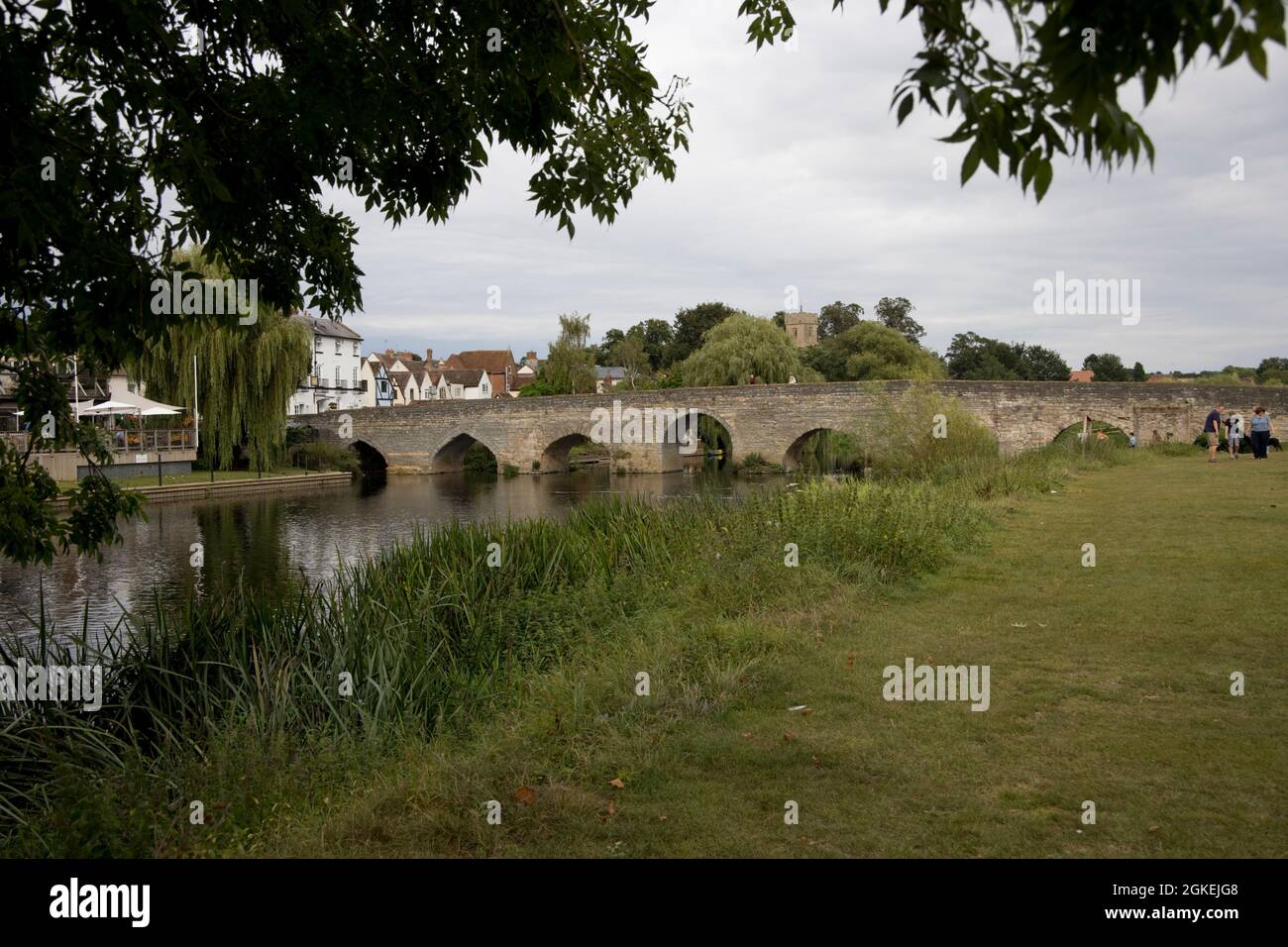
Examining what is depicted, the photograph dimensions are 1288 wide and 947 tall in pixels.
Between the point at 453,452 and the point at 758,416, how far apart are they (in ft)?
53.0

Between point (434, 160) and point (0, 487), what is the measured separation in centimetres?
260

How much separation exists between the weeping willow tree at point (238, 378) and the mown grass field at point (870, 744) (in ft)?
85.4

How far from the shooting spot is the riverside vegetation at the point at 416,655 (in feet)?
13.8

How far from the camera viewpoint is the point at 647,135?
558 centimetres

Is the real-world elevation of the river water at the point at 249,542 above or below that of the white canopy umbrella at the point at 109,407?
below

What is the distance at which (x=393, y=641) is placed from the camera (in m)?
6.69

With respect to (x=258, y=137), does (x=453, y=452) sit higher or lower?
lower

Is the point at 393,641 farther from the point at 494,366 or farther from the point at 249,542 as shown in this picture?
the point at 494,366

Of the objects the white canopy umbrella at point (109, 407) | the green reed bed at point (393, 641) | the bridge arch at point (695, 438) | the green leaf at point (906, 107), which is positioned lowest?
the green reed bed at point (393, 641)

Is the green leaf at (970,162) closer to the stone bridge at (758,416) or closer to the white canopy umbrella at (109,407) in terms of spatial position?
the stone bridge at (758,416)

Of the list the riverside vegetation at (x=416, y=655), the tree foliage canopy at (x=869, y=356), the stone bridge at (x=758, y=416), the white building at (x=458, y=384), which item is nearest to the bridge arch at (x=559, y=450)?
the stone bridge at (x=758, y=416)

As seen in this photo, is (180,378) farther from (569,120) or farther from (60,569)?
(569,120)

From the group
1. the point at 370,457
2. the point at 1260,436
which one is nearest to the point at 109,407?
the point at 370,457
